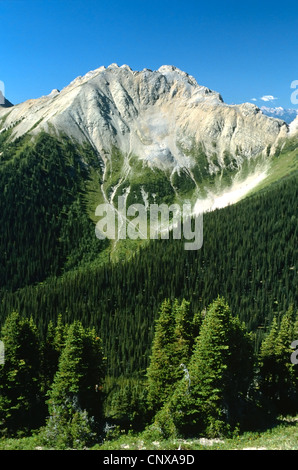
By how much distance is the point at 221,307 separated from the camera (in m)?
43.2

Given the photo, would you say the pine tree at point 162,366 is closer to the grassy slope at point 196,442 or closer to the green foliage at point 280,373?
the grassy slope at point 196,442

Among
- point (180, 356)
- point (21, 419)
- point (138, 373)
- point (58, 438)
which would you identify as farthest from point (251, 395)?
point (138, 373)

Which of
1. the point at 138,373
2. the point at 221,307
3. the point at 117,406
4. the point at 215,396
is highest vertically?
the point at 221,307

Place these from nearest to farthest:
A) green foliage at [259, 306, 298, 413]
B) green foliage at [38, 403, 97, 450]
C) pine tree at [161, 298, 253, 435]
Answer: green foliage at [38, 403, 97, 450] → pine tree at [161, 298, 253, 435] → green foliage at [259, 306, 298, 413]

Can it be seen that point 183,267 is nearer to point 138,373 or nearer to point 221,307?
point 138,373

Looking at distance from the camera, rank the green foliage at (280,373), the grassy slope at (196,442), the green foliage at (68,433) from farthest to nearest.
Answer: the green foliage at (280,373) < the green foliage at (68,433) < the grassy slope at (196,442)

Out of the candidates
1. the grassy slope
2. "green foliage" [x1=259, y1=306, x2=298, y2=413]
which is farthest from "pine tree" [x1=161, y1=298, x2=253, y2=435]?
"green foliage" [x1=259, y1=306, x2=298, y2=413]

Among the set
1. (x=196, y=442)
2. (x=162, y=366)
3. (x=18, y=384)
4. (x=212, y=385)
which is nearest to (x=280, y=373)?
(x=212, y=385)

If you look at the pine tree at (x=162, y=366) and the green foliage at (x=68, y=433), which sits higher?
the pine tree at (x=162, y=366)

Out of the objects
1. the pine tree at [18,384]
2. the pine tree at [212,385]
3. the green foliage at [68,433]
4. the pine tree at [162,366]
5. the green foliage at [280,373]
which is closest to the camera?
the green foliage at [68,433]

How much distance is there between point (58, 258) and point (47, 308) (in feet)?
207

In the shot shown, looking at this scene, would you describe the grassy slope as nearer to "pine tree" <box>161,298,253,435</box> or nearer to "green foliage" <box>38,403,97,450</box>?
"green foliage" <box>38,403,97,450</box>

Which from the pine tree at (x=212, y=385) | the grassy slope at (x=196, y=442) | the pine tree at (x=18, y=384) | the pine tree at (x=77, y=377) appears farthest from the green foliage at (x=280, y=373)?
the pine tree at (x=18, y=384)

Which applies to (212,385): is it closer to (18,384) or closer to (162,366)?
(162,366)
